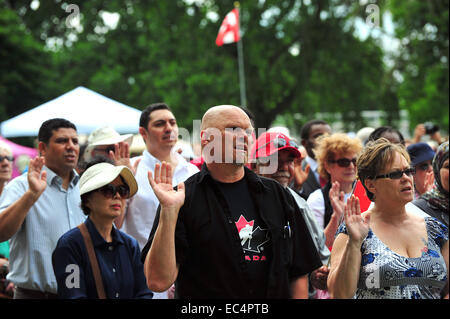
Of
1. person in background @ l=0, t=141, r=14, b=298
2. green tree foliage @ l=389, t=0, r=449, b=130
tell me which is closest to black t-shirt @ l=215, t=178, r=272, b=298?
person in background @ l=0, t=141, r=14, b=298

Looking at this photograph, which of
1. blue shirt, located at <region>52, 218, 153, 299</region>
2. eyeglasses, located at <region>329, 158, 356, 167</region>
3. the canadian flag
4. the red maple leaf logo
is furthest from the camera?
the canadian flag

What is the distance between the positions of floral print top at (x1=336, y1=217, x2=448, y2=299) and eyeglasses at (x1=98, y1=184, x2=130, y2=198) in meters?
1.80

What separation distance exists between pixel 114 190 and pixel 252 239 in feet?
4.81

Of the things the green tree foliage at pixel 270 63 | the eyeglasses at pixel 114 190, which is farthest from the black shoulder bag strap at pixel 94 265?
the green tree foliage at pixel 270 63

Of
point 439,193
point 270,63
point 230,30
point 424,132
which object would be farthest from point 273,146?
point 270,63

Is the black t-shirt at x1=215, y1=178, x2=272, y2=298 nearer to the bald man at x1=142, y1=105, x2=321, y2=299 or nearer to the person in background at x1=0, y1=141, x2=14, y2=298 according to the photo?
the bald man at x1=142, y1=105, x2=321, y2=299

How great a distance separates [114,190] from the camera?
4.58m

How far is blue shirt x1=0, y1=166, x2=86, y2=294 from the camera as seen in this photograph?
4.88 meters

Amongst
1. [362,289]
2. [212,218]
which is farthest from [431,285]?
[212,218]

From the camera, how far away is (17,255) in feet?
16.5

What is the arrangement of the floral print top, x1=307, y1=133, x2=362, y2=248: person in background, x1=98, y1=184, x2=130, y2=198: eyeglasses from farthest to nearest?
x1=307, y1=133, x2=362, y2=248: person in background
x1=98, y1=184, x2=130, y2=198: eyeglasses
the floral print top

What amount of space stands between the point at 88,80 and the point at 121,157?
24.3m

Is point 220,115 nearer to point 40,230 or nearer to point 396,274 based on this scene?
point 396,274

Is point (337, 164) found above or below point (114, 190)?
above
